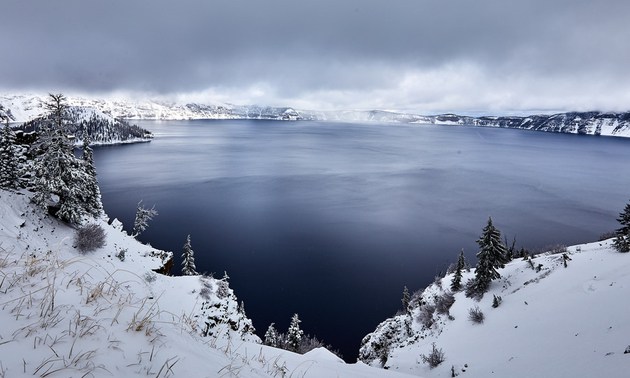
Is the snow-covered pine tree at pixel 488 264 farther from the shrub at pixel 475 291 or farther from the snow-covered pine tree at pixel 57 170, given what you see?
the snow-covered pine tree at pixel 57 170

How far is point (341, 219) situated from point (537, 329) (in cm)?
3962

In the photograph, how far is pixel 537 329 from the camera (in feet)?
36.6

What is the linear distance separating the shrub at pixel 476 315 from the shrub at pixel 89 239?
23.8 m

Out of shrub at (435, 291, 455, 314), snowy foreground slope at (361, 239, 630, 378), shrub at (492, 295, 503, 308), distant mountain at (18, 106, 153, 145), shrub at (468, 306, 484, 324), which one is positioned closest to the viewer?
snowy foreground slope at (361, 239, 630, 378)

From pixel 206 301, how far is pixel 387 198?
180 feet

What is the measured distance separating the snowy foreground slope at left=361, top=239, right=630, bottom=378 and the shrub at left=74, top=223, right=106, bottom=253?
19.9 m

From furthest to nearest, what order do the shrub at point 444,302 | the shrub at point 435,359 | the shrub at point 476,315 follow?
the shrub at point 444,302 < the shrub at point 476,315 < the shrub at point 435,359

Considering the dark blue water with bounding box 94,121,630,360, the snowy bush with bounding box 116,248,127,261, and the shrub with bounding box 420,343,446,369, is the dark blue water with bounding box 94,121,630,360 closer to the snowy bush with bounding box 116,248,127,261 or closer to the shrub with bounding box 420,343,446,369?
the snowy bush with bounding box 116,248,127,261

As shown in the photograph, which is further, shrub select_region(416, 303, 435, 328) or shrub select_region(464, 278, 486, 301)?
shrub select_region(416, 303, 435, 328)

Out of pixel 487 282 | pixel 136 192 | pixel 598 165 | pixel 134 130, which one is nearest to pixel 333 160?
pixel 136 192

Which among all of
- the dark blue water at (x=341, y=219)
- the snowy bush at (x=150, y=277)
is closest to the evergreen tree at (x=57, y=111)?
the snowy bush at (x=150, y=277)

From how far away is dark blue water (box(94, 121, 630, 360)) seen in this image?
3284cm

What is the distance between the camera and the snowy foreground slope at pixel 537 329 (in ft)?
25.8

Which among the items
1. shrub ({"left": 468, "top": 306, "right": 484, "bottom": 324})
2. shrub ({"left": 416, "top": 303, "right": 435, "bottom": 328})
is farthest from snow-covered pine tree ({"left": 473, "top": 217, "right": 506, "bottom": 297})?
shrub ({"left": 416, "top": 303, "right": 435, "bottom": 328})
